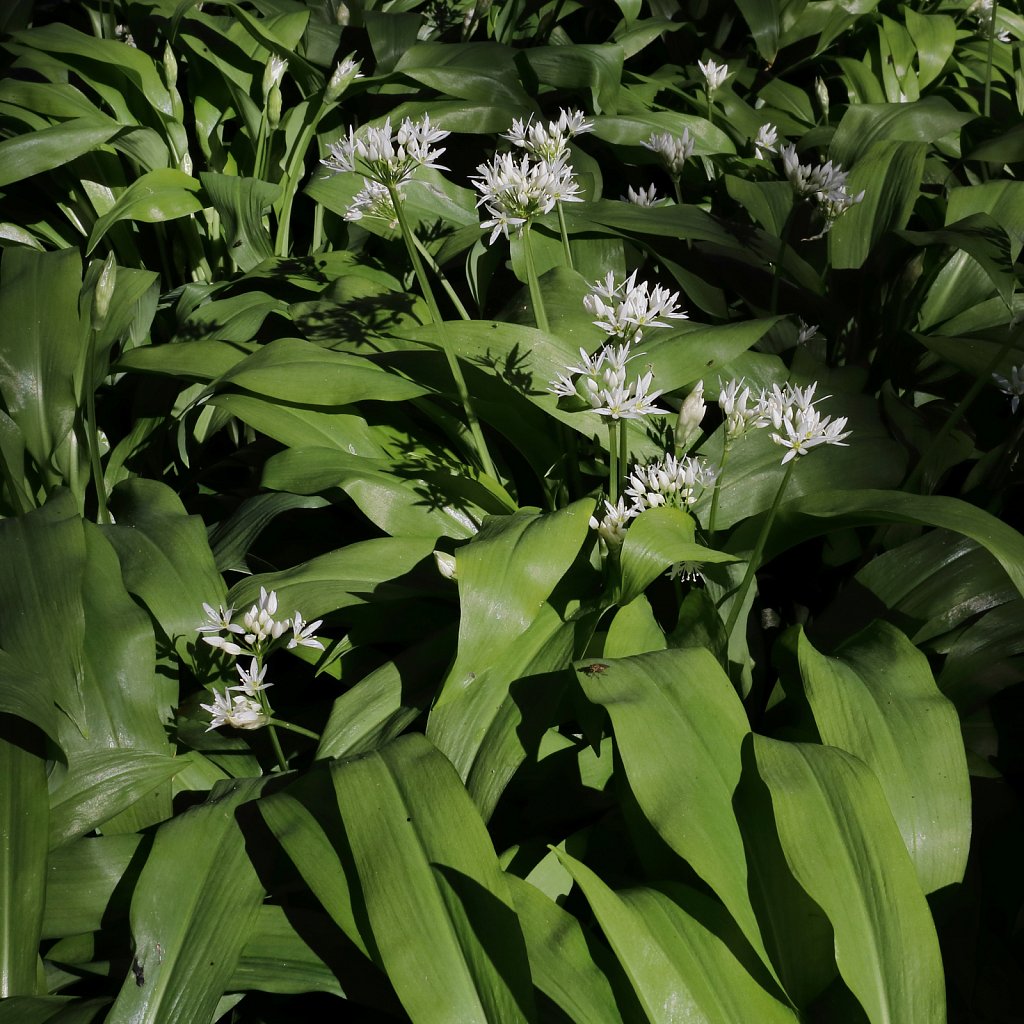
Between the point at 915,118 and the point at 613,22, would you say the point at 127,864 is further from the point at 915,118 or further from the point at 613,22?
the point at 613,22

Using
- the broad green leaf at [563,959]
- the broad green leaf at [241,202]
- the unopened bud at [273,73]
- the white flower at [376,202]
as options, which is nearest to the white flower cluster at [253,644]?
the broad green leaf at [563,959]

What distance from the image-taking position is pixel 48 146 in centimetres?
281

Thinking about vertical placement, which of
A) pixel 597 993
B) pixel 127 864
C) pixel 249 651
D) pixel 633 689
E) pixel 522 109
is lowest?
pixel 127 864

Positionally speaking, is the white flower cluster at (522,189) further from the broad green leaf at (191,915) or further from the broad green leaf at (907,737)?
the broad green leaf at (191,915)

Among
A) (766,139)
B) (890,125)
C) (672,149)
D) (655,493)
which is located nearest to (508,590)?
(655,493)

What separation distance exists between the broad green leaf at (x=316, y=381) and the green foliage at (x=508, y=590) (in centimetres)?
1

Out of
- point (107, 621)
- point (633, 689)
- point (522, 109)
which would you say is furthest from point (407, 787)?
point (522, 109)

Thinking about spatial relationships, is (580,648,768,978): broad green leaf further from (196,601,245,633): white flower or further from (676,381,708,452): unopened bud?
(196,601,245,633): white flower

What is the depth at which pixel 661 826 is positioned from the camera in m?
1.33

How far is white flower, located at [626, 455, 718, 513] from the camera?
5.60ft

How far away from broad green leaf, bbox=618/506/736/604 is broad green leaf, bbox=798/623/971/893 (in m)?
0.21

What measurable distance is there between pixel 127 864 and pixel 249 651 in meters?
0.40

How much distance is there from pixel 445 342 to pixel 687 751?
0.89m

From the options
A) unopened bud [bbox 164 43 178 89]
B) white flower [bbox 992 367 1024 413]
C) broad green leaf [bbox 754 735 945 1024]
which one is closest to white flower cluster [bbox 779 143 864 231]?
white flower [bbox 992 367 1024 413]
